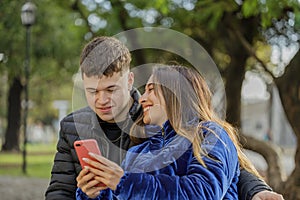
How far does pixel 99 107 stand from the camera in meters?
2.82

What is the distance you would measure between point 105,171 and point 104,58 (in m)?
0.99

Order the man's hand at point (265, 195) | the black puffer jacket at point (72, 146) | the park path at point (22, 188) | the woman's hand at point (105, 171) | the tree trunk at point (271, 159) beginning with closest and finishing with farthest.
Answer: the woman's hand at point (105, 171) < the man's hand at point (265, 195) < the black puffer jacket at point (72, 146) < the tree trunk at point (271, 159) < the park path at point (22, 188)

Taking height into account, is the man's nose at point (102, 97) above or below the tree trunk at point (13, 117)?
above

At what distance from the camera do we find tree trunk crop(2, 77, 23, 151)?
106 ft

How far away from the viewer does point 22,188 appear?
15367 mm

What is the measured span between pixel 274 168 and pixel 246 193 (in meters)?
7.70

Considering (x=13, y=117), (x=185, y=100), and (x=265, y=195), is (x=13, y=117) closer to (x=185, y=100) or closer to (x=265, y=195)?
(x=265, y=195)

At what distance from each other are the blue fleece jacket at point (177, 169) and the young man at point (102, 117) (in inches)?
15.9

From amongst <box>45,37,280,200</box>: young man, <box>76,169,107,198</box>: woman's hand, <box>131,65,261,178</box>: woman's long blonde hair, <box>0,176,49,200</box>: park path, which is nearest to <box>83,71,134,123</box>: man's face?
<box>45,37,280,200</box>: young man

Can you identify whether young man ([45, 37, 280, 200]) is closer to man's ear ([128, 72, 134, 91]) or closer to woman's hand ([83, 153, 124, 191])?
man's ear ([128, 72, 134, 91])

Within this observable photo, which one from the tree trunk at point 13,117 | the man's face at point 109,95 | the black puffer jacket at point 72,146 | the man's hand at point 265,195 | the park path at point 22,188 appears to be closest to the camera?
the man's hand at point 265,195

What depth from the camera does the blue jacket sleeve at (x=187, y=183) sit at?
2045 mm

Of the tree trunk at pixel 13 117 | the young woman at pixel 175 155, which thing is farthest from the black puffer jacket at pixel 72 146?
the tree trunk at pixel 13 117

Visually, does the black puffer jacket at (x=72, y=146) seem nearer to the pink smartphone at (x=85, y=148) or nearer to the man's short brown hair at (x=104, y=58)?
the man's short brown hair at (x=104, y=58)
